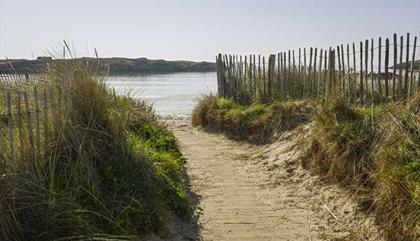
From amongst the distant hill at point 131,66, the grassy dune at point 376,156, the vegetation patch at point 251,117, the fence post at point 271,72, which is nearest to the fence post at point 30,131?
the distant hill at point 131,66

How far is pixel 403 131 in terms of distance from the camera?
5.77m

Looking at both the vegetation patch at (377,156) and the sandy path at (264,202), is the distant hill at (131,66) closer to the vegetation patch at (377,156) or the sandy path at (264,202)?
the sandy path at (264,202)

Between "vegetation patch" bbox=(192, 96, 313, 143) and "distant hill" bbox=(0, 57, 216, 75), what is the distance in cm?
285

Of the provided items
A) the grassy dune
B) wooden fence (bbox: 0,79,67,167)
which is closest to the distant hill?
wooden fence (bbox: 0,79,67,167)

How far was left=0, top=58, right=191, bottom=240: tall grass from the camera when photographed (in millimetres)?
Result: 4387

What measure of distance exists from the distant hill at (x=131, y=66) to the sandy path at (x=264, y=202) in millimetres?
2444

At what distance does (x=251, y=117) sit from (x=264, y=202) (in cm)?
506

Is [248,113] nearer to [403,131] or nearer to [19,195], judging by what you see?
[403,131]

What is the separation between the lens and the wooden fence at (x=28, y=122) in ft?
15.0

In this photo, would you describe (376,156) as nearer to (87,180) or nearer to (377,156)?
(377,156)

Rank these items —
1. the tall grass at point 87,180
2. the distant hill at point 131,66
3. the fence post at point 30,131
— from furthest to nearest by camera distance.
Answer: the distant hill at point 131,66 < the fence post at point 30,131 < the tall grass at point 87,180

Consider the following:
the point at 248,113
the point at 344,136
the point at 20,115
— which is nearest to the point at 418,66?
the point at 344,136

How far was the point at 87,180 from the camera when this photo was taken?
5.03 metres

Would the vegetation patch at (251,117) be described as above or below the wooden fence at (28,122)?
below
